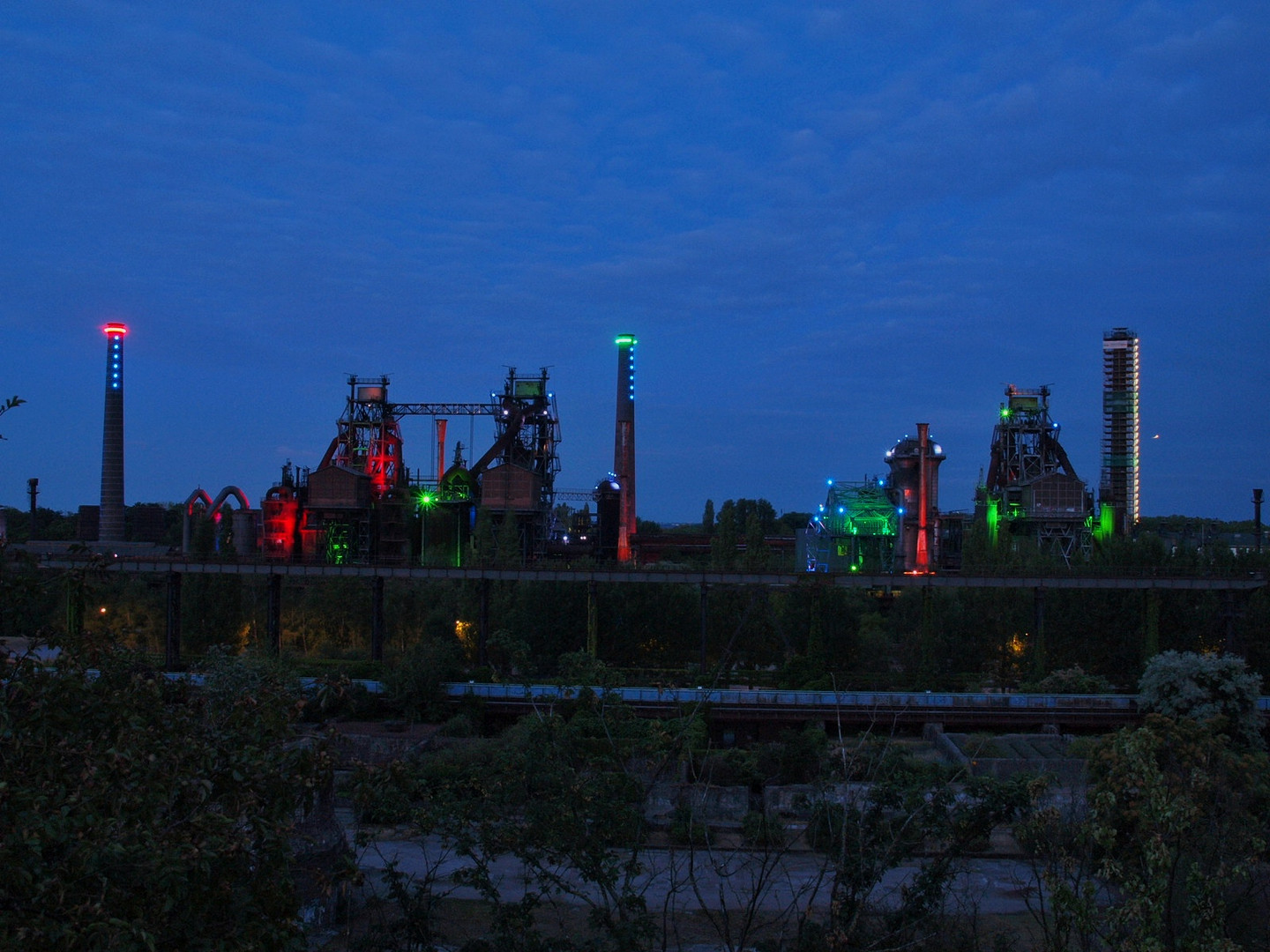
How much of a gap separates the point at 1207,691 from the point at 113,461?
77.9m

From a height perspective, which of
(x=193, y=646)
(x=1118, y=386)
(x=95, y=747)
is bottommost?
(x=193, y=646)

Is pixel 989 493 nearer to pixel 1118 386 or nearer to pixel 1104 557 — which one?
pixel 1104 557

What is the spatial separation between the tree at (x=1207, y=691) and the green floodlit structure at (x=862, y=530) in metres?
28.5

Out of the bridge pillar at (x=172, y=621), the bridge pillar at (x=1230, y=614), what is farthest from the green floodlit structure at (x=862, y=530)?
the bridge pillar at (x=172, y=621)

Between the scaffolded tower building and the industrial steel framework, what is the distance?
68.0ft

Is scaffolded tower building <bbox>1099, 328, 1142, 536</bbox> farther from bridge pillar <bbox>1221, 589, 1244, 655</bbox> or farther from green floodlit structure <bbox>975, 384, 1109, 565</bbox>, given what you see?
bridge pillar <bbox>1221, 589, 1244, 655</bbox>

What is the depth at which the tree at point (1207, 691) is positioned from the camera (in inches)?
1467

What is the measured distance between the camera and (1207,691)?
3825cm

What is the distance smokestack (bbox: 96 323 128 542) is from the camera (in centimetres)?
7988

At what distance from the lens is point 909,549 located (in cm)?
6806

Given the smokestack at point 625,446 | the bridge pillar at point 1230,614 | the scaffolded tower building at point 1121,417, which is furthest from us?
the scaffolded tower building at point 1121,417

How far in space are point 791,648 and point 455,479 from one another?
29.7m

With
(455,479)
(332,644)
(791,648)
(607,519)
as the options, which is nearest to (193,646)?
(332,644)

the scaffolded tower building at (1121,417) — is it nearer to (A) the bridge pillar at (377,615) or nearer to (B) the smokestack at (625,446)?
(B) the smokestack at (625,446)
